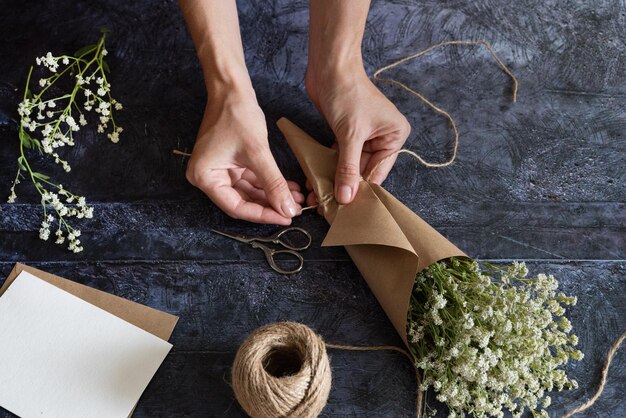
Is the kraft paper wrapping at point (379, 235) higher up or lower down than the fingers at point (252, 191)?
lower down

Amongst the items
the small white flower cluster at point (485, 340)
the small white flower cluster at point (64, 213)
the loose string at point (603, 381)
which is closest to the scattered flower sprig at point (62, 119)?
the small white flower cluster at point (64, 213)

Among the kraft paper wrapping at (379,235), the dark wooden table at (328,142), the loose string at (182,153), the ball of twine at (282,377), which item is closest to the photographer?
the ball of twine at (282,377)

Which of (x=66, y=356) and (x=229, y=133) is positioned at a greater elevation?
(x=229, y=133)

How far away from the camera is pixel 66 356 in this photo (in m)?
1.25

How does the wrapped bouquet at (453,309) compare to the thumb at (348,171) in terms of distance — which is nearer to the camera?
the wrapped bouquet at (453,309)

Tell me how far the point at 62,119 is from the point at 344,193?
28.5 inches

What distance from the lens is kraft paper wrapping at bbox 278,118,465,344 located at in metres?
1.18

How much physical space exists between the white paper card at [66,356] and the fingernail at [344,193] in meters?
0.51

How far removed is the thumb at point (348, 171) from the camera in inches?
50.0

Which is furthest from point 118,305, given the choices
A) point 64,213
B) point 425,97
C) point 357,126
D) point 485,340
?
point 425,97

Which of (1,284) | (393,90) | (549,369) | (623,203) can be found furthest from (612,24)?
(1,284)

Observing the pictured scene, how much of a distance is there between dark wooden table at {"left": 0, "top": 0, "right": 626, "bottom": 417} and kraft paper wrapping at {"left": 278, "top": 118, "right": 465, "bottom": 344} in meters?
0.07

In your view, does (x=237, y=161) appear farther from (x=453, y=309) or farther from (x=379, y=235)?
(x=453, y=309)

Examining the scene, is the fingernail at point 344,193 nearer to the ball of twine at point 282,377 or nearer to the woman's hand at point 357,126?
the woman's hand at point 357,126
